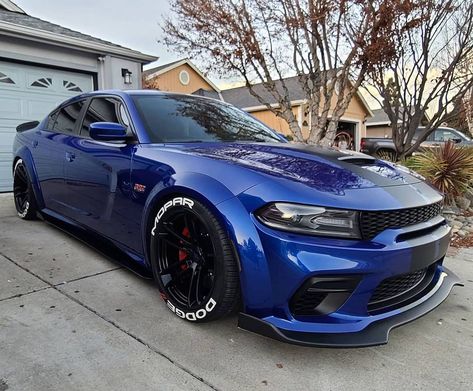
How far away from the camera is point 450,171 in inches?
228

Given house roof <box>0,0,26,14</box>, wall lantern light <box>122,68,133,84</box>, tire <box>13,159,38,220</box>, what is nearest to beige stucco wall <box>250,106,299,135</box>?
wall lantern light <box>122,68,133,84</box>

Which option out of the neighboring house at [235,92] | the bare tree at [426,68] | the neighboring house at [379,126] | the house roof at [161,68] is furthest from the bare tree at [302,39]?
the neighboring house at [379,126]

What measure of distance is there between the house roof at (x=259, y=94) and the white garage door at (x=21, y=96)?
30.6 feet

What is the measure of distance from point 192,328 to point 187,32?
702cm

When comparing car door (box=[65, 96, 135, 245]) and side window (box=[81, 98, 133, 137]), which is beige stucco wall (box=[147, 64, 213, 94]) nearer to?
side window (box=[81, 98, 133, 137])

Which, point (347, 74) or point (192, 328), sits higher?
point (347, 74)

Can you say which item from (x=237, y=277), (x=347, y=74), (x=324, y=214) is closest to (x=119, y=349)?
(x=237, y=277)

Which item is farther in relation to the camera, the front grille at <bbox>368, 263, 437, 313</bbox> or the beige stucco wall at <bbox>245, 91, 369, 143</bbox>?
the beige stucco wall at <bbox>245, 91, 369, 143</bbox>

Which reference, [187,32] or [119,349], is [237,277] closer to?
[119,349]

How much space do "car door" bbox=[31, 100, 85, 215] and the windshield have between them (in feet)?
3.12

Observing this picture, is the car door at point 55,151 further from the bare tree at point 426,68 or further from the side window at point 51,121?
the bare tree at point 426,68

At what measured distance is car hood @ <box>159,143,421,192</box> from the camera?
2105mm

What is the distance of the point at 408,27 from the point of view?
675 cm

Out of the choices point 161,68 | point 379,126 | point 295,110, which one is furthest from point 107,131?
point 379,126
